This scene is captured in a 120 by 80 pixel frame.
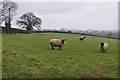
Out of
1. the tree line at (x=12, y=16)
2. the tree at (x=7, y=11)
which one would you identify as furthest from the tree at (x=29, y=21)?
the tree at (x=7, y=11)

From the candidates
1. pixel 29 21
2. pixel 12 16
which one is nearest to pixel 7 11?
pixel 12 16

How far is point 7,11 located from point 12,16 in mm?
3936

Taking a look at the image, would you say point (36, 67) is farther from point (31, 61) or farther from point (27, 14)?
point (27, 14)

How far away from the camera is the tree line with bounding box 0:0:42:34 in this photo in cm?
9119

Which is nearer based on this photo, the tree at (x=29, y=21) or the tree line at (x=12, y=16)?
the tree line at (x=12, y=16)

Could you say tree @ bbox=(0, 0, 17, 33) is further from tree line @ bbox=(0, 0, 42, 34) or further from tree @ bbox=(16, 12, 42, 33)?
tree @ bbox=(16, 12, 42, 33)

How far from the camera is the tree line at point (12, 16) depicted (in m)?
91.2

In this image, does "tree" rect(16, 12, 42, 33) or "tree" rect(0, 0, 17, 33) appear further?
"tree" rect(16, 12, 42, 33)

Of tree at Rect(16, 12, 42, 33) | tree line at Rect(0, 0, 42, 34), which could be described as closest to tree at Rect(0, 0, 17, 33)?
tree line at Rect(0, 0, 42, 34)

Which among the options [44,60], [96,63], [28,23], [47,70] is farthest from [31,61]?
[28,23]

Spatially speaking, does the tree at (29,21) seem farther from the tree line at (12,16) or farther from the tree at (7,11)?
the tree at (7,11)

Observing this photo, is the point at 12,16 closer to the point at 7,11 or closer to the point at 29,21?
the point at 7,11

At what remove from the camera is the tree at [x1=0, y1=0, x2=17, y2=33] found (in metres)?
91.0

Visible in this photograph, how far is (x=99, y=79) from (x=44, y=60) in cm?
644
